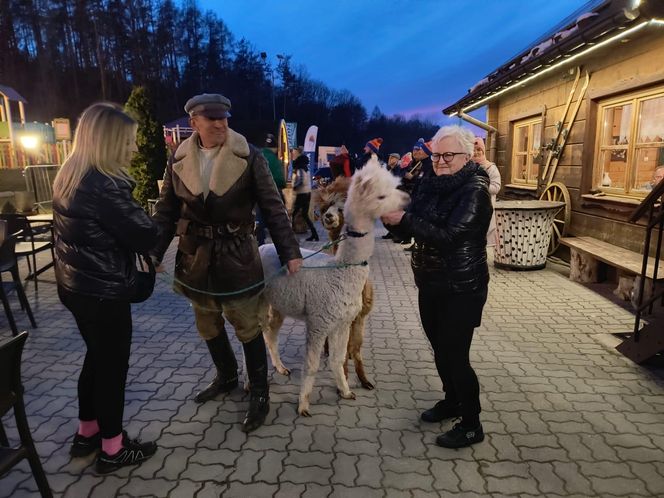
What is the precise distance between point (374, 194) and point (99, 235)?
160cm

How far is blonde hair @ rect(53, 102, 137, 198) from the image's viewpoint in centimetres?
222

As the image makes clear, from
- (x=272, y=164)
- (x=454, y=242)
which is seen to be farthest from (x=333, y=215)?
(x=272, y=164)

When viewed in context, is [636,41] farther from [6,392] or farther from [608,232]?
[6,392]

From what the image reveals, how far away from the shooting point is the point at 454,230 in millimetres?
2439

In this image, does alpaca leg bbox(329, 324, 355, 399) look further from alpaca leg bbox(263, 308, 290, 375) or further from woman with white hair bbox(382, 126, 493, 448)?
woman with white hair bbox(382, 126, 493, 448)

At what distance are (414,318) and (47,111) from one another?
40.8 metres

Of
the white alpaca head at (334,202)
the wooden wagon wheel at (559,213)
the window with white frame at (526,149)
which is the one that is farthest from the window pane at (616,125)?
the white alpaca head at (334,202)

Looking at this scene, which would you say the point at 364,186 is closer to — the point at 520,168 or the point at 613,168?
the point at 613,168

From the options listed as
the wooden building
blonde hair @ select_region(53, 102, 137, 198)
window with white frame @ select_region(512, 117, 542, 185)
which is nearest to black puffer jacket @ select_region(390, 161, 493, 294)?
blonde hair @ select_region(53, 102, 137, 198)

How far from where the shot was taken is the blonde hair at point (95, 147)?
2.22 m

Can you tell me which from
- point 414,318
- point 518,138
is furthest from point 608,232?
point 518,138

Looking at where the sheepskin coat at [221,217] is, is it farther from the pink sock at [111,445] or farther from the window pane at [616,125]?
the window pane at [616,125]

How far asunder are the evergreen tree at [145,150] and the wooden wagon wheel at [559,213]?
36.5ft

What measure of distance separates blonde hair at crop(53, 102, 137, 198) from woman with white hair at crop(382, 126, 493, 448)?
1549 mm
